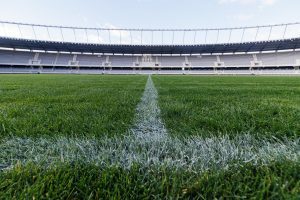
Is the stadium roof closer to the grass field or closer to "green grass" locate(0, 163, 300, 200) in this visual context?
the grass field

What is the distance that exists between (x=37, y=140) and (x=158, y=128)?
0.94 meters

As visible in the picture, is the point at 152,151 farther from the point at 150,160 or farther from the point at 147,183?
the point at 147,183

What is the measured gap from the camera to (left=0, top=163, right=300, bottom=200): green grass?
0.72 m

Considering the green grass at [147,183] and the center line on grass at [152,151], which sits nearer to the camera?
the green grass at [147,183]

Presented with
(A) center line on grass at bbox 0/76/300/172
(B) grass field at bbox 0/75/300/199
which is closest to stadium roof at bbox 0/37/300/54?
(B) grass field at bbox 0/75/300/199

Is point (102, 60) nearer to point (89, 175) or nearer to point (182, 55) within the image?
point (182, 55)

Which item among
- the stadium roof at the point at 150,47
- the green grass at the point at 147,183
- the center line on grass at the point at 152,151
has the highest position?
the stadium roof at the point at 150,47

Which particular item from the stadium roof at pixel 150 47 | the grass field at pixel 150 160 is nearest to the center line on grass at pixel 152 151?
the grass field at pixel 150 160

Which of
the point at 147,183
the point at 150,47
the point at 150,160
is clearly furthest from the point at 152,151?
the point at 150,47

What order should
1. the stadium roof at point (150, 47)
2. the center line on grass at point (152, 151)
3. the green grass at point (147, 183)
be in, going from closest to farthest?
1. the green grass at point (147, 183)
2. the center line on grass at point (152, 151)
3. the stadium roof at point (150, 47)

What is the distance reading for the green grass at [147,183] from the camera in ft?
2.37

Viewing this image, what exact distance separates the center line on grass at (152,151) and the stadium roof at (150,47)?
41528 millimetres

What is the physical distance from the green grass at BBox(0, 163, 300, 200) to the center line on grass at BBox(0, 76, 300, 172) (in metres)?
0.07

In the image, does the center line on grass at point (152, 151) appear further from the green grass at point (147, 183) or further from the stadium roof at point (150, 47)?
the stadium roof at point (150, 47)
